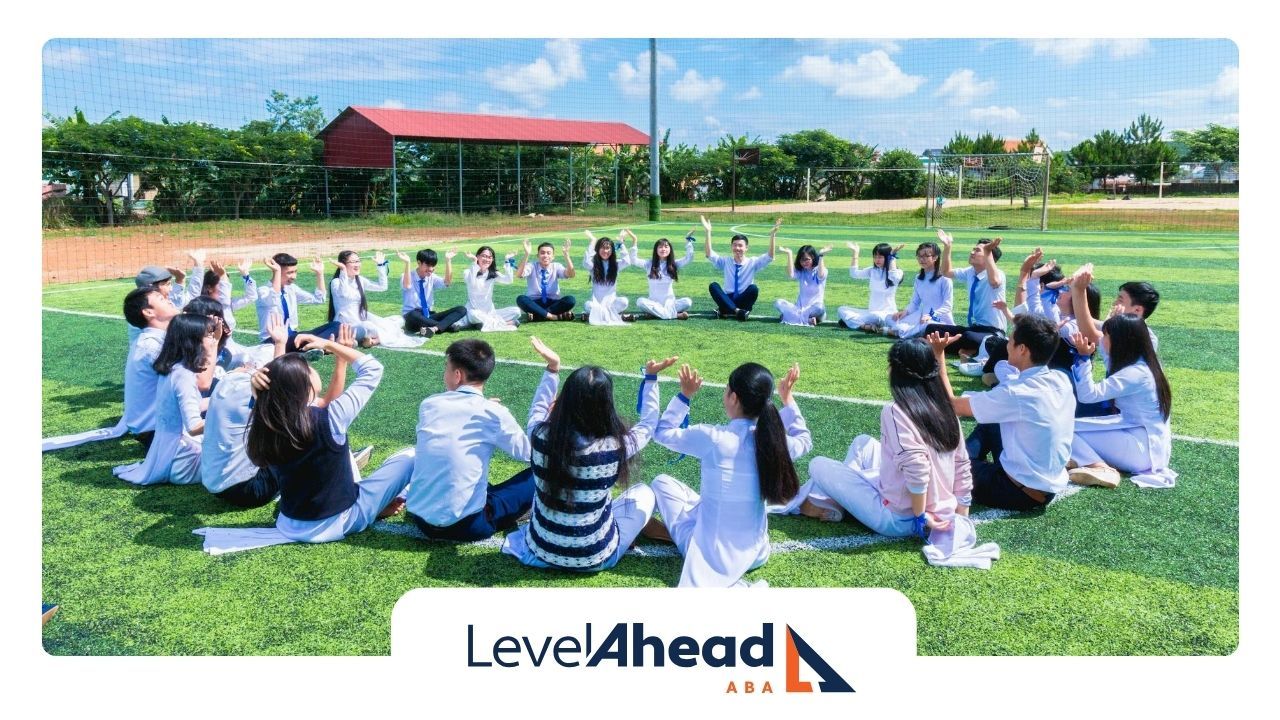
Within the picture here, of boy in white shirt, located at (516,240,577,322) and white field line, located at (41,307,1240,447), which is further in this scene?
boy in white shirt, located at (516,240,577,322)

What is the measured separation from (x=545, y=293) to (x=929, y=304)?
478 cm

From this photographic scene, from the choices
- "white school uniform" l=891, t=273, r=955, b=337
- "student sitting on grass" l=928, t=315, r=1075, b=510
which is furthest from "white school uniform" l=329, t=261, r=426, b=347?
"student sitting on grass" l=928, t=315, r=1075, b=510

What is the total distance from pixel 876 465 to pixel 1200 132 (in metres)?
19.1

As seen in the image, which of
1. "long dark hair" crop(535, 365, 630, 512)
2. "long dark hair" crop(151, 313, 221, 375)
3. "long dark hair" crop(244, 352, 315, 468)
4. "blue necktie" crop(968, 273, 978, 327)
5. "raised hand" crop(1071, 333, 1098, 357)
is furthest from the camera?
"blue necktie" crop(968, 273, 978, 327)

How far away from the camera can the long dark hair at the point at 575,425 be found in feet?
14.8

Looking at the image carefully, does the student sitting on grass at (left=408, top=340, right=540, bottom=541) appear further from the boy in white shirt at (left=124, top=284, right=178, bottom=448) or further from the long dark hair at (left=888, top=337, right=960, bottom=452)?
the boy in white shirt at (left=124, top=284, right=178, bottom=448)

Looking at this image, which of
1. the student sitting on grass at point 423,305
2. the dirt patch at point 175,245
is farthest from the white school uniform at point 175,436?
the dirt patch at point 175,245

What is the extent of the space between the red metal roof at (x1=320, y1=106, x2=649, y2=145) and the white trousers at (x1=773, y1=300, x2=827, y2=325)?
42.2 ft

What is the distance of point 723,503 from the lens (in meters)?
4.63

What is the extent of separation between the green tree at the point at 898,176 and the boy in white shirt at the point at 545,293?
24261mm

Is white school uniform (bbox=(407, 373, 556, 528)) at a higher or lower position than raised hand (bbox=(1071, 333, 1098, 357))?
lower

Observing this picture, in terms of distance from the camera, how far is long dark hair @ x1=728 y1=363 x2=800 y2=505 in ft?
14.8

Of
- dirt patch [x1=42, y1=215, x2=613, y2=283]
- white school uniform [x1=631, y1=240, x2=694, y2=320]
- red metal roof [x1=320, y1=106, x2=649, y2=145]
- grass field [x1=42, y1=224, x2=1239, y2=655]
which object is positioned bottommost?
grass field [x1=42, y1=224, x2=1239, y2=655]

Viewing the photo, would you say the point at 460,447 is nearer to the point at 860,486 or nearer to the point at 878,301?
the point at 860,486
